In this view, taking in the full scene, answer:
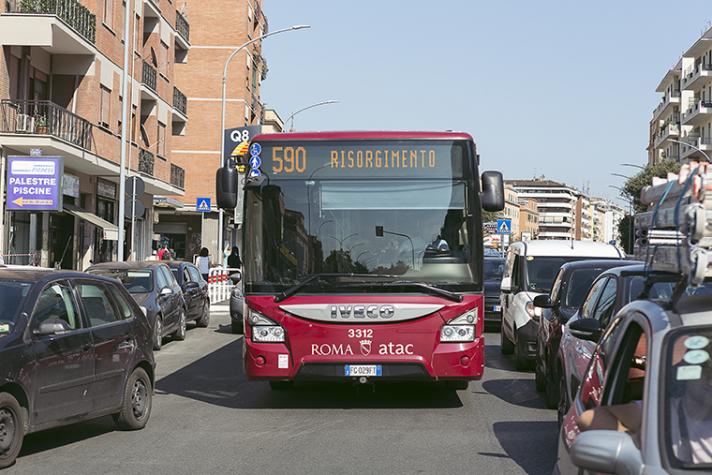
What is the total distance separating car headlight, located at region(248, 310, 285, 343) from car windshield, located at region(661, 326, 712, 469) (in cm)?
705

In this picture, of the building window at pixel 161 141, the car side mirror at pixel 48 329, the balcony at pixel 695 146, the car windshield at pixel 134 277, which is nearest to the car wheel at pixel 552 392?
the car side mirror at pixel 48 329

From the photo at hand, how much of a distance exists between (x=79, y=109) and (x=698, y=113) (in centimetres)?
6330

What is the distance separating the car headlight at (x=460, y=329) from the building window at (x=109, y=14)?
963 inches

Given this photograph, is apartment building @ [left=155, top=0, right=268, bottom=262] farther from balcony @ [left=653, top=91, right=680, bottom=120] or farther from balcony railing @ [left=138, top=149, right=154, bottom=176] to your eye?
balcony @ [left=653, top=91, right=680, bottom=120]

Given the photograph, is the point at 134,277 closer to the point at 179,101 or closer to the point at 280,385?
the point at 280,385

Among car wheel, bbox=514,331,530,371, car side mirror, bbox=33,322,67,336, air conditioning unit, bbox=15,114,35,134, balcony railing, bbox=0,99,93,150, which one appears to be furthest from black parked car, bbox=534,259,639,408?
air conditioning unit, bbox=15,114,35,134

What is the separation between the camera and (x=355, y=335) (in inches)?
419

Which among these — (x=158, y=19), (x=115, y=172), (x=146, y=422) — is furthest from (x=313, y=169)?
(x=158, y=19)

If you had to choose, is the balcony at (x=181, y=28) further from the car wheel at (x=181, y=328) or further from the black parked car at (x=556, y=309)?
the black parked car at (x=556, y=309)

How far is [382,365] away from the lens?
34.9 feet

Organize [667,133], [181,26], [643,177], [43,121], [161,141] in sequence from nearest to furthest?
[43,121] < [161,141] < [181,26] < [643,177] < [667,133]

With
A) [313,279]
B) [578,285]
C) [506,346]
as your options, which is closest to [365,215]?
[313,279]

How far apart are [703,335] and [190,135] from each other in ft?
207

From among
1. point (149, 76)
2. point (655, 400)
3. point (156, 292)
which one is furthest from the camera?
point (149, 76)
